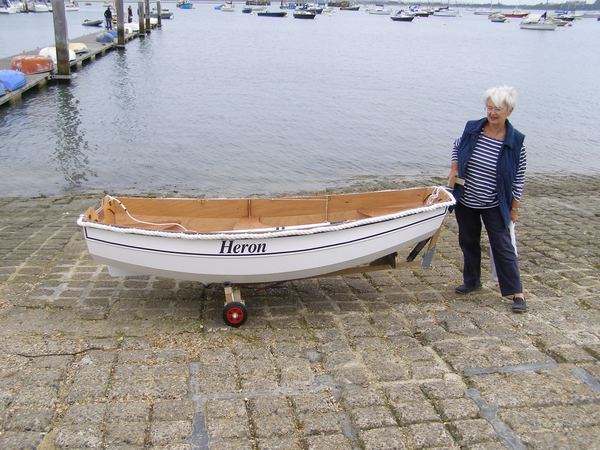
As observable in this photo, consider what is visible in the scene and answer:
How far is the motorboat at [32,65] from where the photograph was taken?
26136mm

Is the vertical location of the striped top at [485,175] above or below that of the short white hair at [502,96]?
below

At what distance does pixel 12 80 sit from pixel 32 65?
522 cm

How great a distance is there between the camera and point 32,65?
2631 cm

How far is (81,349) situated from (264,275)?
1712 millimetres

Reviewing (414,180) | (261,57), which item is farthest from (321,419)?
(261,57)

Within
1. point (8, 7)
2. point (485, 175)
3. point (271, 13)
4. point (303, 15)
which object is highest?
point (271, 13)

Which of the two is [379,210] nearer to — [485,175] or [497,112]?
[485,175]

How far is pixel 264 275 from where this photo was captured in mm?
5156

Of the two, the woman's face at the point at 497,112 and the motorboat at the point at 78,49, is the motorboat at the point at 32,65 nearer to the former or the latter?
the motorboat at the point at 78,49

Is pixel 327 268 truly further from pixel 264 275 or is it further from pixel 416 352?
pixel 416 352

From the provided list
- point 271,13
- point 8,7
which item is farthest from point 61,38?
point 271,13

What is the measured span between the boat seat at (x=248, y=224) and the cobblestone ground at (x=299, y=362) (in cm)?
71

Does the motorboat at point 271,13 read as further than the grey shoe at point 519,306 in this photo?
Yes

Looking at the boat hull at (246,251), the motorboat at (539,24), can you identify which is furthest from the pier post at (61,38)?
the motorboat at (539,24)
